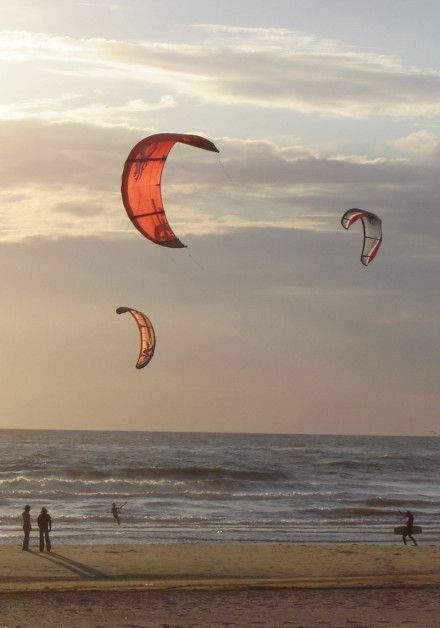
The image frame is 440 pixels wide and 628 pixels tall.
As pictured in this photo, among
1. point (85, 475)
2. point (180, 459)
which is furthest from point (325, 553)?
point (180, 459)

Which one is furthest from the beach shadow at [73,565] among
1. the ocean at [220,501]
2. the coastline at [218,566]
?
the ocean at [220,501]

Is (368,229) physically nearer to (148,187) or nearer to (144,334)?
(144,334)

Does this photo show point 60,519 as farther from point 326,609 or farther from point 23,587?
point 326,609

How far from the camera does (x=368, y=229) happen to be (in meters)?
20.8

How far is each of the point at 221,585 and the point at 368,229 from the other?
880 centimetres

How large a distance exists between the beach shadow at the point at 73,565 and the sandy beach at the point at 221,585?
19mm

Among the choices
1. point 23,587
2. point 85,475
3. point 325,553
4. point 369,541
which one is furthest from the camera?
point 85,475

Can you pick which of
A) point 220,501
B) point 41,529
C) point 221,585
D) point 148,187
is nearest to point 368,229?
point 148,187

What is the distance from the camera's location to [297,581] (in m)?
15.9

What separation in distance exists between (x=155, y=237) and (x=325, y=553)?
30.3 ft

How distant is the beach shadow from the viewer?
55.5 feet

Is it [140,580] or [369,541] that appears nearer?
[140,580]

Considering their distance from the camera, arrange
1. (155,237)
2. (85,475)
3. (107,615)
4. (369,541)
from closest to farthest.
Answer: (107,615) < (155,237) < (369,541) < (85,475)

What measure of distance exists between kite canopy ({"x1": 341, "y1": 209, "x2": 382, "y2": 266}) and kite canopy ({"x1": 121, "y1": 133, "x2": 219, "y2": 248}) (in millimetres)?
6938
